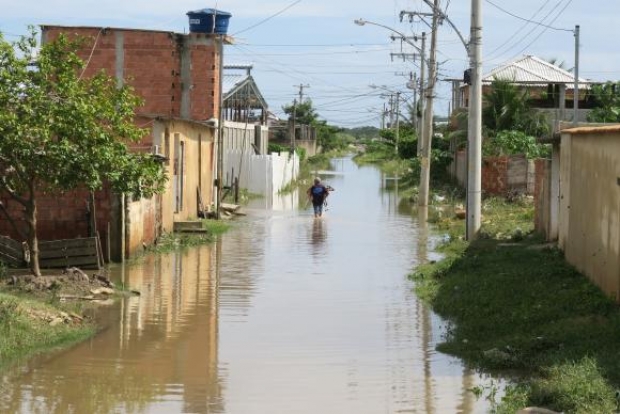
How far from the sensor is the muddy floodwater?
1109 centimetres

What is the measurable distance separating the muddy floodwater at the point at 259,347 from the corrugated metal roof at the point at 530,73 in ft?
99.1

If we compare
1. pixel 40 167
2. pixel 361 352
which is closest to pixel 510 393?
pixel 361 352

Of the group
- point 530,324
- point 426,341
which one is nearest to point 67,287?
point 426,341

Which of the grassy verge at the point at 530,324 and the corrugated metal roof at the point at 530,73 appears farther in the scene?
the corrugated metal roof at the point at 530,73

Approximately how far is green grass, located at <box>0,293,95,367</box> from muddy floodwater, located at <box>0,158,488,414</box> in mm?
258

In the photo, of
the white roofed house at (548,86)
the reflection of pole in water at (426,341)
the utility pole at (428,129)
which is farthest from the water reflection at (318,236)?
the white roofed house at (548,86)

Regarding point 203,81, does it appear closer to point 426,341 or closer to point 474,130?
point 474,130

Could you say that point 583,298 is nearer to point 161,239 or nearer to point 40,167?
point 40,167

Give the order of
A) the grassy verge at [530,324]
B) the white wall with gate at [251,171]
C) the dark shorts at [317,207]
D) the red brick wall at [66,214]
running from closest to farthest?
the grassy verge at [530,324], the red brick wall at [66,214], the dark shorts at [317,207], the white wall with gate at [251,171]

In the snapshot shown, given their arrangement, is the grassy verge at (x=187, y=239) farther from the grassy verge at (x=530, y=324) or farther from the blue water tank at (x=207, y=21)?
the blue water tank at (x=207, y=21)

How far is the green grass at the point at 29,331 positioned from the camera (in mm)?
12961

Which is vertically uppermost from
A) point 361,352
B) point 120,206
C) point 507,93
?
point 507,93

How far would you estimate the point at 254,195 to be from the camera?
47906 mm

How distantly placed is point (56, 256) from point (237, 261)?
4.36m
